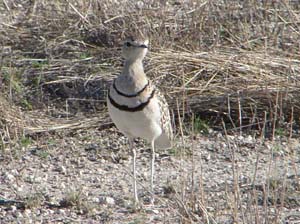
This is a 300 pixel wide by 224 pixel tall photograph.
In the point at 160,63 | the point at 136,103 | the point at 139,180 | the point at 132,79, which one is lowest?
the point at 139,180

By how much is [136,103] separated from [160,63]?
1.58 metres

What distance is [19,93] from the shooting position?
6.81 m

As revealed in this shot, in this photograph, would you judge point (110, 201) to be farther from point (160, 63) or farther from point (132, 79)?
point (160, 63)

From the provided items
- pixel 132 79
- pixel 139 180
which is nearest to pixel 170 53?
pixel 139 180

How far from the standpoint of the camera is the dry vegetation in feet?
21.2

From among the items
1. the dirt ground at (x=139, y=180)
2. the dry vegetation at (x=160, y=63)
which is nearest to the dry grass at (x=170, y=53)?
the dry vegetation at (x=160, y=63)

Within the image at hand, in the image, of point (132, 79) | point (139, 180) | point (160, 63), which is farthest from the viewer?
point (160, 63)

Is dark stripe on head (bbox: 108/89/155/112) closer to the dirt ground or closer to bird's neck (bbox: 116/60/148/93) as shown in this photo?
bird's neck (bbox: 116/60/148/93)

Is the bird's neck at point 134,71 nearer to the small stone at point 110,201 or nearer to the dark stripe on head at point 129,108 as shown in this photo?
the dark stripe on head at point 129,108

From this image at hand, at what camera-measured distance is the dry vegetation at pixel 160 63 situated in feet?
21.2

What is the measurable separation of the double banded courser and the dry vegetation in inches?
21.9

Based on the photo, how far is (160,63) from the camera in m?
6.88

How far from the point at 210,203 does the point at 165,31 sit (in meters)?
2.34

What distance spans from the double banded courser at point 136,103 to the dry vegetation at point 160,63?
21.9 inches
